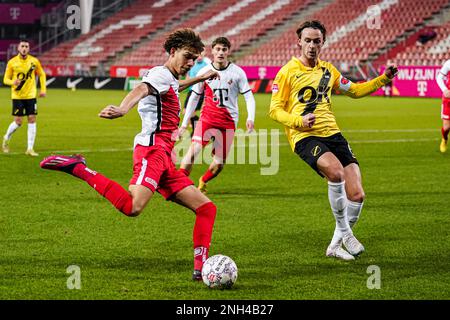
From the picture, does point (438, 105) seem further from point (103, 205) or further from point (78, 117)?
point (103, 205)

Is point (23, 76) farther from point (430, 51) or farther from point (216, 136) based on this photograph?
point (430, 51)

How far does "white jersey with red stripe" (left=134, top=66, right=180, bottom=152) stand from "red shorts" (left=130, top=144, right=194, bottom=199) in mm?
74

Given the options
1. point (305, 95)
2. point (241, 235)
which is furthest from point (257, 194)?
point (305, 95)

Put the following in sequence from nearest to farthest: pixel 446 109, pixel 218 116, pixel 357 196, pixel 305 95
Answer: pixel 357 196 < pixel 305 95 < pixel 218 116 < pixel 446 109

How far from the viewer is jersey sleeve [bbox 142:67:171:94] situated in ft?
20.8

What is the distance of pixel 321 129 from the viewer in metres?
7.78

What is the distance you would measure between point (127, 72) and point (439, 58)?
18.6 m

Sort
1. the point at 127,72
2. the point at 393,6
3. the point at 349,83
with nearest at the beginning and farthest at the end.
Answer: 1. the point at 349,83
2. the point at 393,6
3. the point at 127,72

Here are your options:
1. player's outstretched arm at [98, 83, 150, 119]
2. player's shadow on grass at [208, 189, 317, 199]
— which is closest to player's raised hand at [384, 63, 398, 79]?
player's outstretched arm at [98, 83, 150, 119]

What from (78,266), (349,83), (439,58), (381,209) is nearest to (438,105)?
(439,58)

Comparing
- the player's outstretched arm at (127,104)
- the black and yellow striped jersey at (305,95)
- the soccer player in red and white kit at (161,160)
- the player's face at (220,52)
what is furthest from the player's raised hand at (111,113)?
the player's face at (220,52)

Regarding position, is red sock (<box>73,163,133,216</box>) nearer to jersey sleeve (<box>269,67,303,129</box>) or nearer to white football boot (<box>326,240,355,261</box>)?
jersey sleeve (<box>269,67,303,129</box>)

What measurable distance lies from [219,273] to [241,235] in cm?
234
